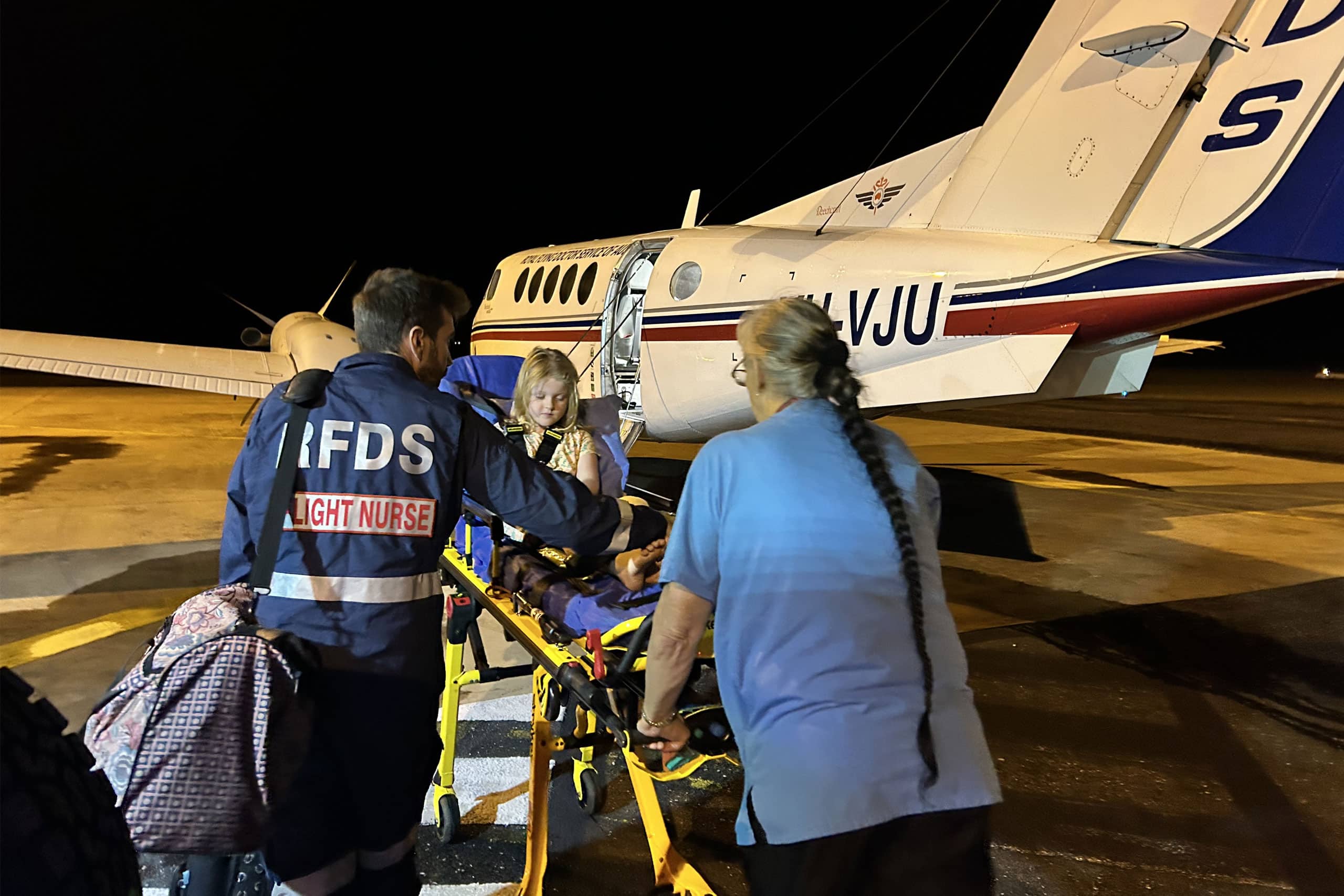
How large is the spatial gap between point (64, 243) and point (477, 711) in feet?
280

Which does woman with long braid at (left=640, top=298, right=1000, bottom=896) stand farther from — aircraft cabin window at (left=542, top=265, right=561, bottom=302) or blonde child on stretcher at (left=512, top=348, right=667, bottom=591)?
aircraft cabin window at (left=542, top=265, right=561, bottom=302)

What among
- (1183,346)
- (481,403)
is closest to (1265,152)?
(481,403)

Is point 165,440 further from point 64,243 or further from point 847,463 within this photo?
point 64,243

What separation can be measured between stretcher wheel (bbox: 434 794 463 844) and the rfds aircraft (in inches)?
107

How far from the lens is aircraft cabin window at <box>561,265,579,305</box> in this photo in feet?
A: 34.7

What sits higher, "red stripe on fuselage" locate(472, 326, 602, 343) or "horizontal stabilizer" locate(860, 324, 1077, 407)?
"red stripe on fuselage" locate(472, 326, 602, 343)

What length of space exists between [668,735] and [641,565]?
0.91m

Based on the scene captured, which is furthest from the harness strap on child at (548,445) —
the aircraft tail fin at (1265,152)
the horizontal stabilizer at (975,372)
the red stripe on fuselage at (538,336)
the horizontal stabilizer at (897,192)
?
the red stripe on fuselage at (538,336)

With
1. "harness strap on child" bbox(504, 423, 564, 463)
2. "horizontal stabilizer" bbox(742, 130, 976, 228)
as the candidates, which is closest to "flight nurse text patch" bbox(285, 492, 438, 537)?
"harness strap on child" bbox(504, 423, 564, 463)

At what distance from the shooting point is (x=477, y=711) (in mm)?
4508

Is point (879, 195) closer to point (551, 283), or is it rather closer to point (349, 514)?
point (551, 283)

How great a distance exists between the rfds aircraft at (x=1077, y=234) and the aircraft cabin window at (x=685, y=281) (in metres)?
0.02

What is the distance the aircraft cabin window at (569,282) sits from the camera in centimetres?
1057

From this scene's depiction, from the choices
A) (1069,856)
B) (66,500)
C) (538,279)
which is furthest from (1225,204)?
(66,500)
